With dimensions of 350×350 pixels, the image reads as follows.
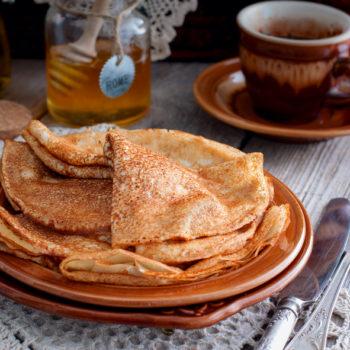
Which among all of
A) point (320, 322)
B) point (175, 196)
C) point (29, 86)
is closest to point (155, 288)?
point (175, 196)

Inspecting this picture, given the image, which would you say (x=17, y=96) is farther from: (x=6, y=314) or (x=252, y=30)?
(x=6, y=314)

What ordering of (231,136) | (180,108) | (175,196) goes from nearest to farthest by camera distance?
(175,196) < (231,136) < (180,108)

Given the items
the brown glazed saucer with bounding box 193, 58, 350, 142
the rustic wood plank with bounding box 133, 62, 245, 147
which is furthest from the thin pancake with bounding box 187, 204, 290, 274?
the rustic wood plank with bounding box 133, 62, 245, 147

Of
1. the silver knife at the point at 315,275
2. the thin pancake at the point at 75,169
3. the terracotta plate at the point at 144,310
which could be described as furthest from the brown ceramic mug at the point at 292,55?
the terracotta plate at the point at 144,310

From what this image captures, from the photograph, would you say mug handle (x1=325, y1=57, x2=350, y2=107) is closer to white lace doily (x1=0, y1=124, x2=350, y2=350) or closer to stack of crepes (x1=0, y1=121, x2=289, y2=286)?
stack of crepes (x1=0, y1=121, x2=289, y2=286)

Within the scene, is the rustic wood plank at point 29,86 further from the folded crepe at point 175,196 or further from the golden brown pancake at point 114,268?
the golden brown pancake at point 114,268

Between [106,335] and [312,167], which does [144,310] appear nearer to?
[106,335]

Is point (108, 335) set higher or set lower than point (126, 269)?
lower

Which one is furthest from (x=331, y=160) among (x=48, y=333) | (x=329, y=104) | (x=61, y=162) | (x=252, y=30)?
(x=48, y=333)
